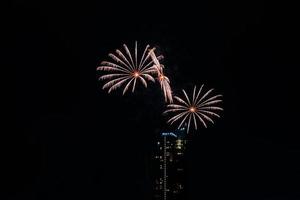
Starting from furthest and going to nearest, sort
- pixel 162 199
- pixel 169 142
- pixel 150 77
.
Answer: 1. pixel 162 199
2. pixel 169 142
3. pixel 150 77

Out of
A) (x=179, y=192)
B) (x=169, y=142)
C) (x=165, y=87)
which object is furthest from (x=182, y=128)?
(x=165, y=87)

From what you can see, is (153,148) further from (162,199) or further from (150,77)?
(150,77)

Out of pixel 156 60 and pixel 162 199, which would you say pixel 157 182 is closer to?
pixel 162 199

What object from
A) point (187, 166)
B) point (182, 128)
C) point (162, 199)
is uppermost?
point (182, 128)

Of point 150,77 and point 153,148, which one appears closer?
point 150,77

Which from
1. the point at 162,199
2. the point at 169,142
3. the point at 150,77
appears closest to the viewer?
the point at 150,77

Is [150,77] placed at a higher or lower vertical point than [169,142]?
lower
